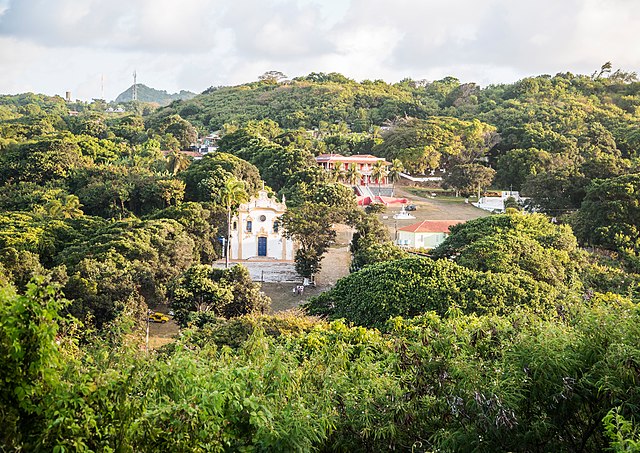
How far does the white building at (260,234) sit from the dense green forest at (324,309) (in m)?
1.09

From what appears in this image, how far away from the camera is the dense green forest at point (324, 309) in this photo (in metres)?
4.40

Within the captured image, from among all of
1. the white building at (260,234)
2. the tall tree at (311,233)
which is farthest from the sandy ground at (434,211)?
the tall tree at (311,233)

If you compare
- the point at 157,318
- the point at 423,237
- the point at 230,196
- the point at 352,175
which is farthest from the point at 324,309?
the point at 352,175

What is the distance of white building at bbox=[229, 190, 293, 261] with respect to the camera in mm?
28859

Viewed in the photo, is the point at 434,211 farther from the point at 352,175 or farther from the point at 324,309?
the point at 324,309

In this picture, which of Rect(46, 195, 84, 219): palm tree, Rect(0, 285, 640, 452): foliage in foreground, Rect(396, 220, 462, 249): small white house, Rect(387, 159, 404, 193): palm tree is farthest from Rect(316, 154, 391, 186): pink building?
Rect(0, 285, 640, 452): foliage in foreground

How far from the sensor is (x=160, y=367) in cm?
523

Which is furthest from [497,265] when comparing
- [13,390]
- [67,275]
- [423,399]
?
[13,390]

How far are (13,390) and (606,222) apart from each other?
28.3m

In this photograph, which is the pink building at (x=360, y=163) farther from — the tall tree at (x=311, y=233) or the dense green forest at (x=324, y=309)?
the tall tree at (x=311, y=233)

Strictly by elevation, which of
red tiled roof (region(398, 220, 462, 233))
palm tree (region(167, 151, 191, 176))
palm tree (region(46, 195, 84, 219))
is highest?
palm tree (region(167, 151, 191, 176))

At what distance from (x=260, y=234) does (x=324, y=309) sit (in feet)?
36.8

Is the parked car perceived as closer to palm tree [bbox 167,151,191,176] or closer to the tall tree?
the tall tree

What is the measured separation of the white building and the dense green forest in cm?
109
